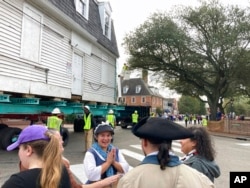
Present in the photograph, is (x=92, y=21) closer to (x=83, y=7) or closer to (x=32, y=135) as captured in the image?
(x=83, y=7)

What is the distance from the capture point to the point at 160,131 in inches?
79.7

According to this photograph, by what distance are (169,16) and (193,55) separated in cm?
486

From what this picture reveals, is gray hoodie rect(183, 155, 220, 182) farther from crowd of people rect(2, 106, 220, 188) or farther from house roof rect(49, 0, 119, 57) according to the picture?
house roof rect(49, 0, 119, 57)

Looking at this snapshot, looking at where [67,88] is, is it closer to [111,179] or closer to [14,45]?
[14,45]

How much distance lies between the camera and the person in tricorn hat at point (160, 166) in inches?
74.6

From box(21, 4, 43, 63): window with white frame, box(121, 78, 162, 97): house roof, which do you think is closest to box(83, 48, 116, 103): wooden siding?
box(21, 4, 43, 63): window with white frame

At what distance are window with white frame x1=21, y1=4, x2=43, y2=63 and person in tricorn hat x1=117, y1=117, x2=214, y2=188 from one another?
8.85 metres

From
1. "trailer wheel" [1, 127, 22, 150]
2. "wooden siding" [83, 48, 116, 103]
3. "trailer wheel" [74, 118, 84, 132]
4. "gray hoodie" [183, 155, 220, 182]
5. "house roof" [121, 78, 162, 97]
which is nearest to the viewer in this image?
"gray hoodie" [183, 155, 220, 182]

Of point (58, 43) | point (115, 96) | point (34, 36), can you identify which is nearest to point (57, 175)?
point (34, 36)

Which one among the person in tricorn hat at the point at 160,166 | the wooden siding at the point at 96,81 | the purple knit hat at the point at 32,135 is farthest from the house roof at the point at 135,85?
the person in tricorn hat at the point at 160,166

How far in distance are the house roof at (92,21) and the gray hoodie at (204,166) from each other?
975 centimetres

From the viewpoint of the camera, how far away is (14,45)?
31.7ft

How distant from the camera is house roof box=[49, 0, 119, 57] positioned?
493 inches

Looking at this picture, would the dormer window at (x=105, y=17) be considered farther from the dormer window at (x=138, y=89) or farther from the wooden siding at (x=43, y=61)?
the dormer window at (x=138, y=89)
